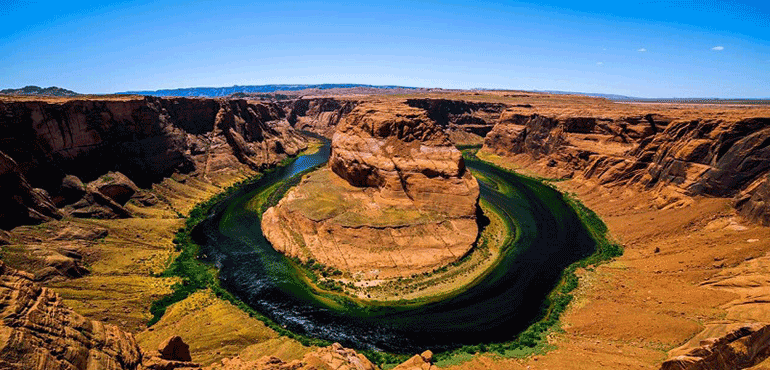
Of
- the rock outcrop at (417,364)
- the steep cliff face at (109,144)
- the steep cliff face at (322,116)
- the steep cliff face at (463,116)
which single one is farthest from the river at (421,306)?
the steep cliff face at (322,116)

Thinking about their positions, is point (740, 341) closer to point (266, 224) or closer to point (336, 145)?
point (266, 224)

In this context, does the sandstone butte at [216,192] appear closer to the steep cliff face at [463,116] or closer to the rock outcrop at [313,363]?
the rock outcrop at [313,363]

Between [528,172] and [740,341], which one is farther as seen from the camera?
[528,172]

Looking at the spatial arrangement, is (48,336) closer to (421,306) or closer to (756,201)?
(421,306)

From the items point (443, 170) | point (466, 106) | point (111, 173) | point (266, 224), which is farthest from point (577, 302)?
point (466, 106)

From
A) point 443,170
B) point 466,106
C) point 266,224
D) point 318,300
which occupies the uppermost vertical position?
point 466,106

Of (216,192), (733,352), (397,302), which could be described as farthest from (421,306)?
(216,192)
